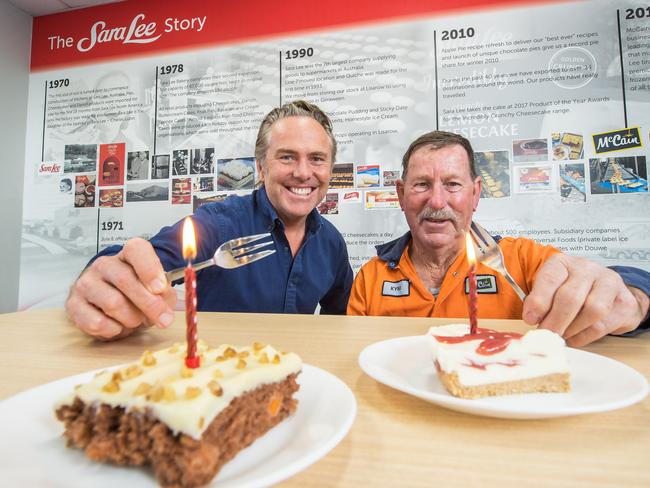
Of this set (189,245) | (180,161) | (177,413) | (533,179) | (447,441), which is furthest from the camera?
(180,161)

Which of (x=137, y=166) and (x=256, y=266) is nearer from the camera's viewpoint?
(x=256, y=266)

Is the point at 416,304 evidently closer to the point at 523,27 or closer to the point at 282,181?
the point at 282,181

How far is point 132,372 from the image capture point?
1.62 ft

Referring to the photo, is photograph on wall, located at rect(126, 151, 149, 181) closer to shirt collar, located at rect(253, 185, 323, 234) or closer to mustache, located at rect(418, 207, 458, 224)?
shirt collar, located at rect(253, 185, 323, 234)

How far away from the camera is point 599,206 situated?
2.46 metres

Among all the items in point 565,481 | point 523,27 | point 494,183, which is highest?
point 523,27

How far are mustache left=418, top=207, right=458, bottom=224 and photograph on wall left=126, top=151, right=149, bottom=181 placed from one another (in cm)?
239

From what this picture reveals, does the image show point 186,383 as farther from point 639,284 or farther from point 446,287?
point 446,287

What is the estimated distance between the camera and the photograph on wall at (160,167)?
3205 millimetres

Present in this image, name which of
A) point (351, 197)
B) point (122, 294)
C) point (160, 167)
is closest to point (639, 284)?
point (122, 294)

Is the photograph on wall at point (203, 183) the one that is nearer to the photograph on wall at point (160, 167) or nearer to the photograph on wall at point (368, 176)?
the photograph on wall at point (160, 167)

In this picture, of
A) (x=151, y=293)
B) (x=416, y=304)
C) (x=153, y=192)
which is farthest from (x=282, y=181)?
(x=153, y=192)

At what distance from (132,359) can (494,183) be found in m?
2.45

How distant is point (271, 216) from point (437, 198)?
83cm
